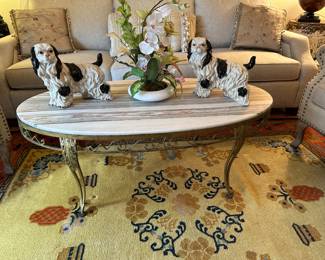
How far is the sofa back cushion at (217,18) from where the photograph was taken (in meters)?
2.48

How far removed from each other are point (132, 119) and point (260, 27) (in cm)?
172

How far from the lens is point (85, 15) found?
2.46 m

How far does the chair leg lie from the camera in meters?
1.79

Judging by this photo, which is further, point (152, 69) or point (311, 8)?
point (311, 8)

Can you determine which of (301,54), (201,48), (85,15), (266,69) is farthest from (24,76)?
(301,54)

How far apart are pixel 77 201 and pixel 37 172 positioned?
404 mm

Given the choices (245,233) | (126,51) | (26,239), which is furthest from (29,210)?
(245,233)

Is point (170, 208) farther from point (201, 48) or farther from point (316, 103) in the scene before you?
point (316, 103)

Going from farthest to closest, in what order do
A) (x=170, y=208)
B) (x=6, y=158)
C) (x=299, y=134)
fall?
(x=299, y=134) → (x=6, y=158) → (x=170, y=208)

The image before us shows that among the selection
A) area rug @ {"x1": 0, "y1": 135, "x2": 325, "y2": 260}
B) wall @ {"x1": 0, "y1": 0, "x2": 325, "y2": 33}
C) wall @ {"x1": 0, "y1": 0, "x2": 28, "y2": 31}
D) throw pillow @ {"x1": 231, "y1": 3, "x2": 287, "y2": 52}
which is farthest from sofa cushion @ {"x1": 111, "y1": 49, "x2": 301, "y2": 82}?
wall @ {"x1": 0, "y1": 0, "x2": 28, "y2": 31}

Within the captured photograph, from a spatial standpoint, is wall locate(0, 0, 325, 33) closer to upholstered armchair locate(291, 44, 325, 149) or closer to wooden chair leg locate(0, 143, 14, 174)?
upholstered armchair locate(291, 44, 325, 149)

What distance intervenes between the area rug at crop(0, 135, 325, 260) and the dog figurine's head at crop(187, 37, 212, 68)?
0.69 metres

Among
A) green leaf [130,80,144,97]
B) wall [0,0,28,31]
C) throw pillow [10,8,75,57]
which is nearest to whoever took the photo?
green leaf [130,80,144,97]

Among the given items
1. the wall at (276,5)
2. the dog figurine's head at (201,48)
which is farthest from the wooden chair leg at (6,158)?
the wall at (276,5)
